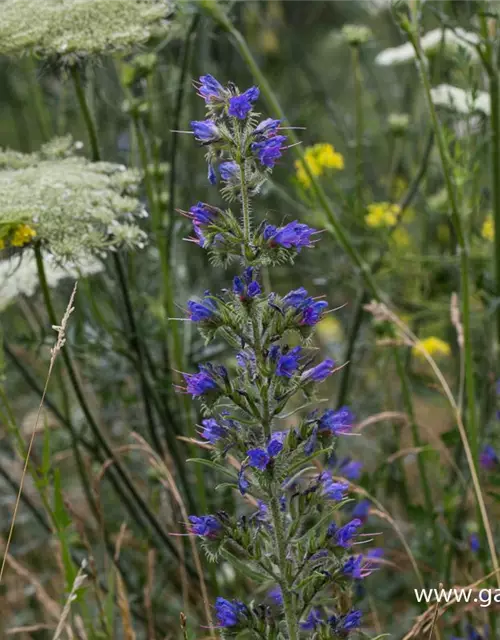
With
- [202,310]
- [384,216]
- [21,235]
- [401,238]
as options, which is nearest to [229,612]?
[202,310]

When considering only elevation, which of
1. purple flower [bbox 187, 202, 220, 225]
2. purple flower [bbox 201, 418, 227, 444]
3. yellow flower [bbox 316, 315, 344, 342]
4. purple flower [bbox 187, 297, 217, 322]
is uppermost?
purple flower [bbox 187, 202, 220, 225]

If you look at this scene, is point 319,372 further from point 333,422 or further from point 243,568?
point 243,568

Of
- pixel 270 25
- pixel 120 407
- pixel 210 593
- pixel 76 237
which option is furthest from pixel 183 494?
pixel 270 25

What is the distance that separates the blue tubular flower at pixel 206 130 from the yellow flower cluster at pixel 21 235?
1.89 feet

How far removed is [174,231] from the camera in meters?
2.50

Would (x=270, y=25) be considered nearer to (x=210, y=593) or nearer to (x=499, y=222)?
(x=499, y=222)

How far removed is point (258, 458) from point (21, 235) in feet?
2.57

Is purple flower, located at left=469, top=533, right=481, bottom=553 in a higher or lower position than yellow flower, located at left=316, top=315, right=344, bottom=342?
higher

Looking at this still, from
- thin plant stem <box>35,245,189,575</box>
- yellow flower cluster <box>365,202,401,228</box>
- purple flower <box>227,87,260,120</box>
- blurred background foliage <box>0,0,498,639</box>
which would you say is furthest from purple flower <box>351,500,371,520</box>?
purple flower <box>227,87,260,120</box>


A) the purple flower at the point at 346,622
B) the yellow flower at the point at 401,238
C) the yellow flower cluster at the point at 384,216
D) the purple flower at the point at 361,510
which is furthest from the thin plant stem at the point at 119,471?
the yellow flower at the point at 401,238

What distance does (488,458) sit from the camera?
2.54m

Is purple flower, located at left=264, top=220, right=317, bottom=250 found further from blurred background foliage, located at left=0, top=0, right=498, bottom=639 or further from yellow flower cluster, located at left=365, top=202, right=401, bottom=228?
yellow flower cluster, located at left=365, top=202, right=401, bottom=228

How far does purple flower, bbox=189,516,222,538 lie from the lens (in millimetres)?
1418

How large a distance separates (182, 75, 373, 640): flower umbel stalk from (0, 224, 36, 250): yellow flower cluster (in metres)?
0.55
